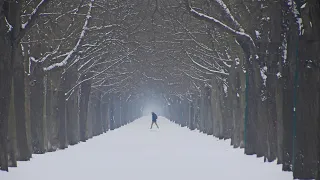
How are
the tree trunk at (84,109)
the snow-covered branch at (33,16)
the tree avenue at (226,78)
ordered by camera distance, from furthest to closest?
the tree trunk at (84,109) < the snow-covered branch at (33,16) < the tree avenue at (226,78)

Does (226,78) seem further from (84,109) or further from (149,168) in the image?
(149,168)

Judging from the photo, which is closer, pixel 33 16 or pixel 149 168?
pixel 33 16

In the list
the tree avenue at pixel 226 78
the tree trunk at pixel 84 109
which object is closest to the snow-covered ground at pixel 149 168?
the tree avenue at pixel 226 78

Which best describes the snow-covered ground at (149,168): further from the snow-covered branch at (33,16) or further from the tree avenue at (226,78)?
the snow-covered branch at (33,16)

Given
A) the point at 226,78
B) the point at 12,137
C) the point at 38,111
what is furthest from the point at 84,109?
the point at 12,137

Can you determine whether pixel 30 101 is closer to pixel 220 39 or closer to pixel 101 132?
pixel 220 39

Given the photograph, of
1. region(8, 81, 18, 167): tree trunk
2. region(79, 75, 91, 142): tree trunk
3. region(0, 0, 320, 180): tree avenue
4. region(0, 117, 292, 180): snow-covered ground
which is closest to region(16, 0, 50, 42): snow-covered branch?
region(0, 0, 320, 180): tree avenue

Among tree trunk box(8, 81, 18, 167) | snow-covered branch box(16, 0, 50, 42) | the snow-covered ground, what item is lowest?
the snow-covered ground

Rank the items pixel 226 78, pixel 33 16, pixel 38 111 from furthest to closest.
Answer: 1. pixel 226 78
2. pixel 38 111
3. pixel 33 16

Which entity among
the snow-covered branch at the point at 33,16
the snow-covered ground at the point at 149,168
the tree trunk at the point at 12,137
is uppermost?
the snow-covered branch at the point at 33,16

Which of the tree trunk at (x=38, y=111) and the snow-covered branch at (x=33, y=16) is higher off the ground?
the snow-covered branch at (x=33, y=16)

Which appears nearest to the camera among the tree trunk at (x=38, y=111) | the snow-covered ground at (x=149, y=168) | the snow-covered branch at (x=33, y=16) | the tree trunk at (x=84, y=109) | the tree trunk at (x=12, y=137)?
the snow-covered ground at (x=149, y=168)

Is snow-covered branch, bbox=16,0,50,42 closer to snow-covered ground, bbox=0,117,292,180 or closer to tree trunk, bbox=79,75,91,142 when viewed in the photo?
Answer: snow-covered ground, bbox=0,117,292,180

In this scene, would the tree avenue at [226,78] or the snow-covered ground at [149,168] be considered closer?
the tree avenue at [226,78]
